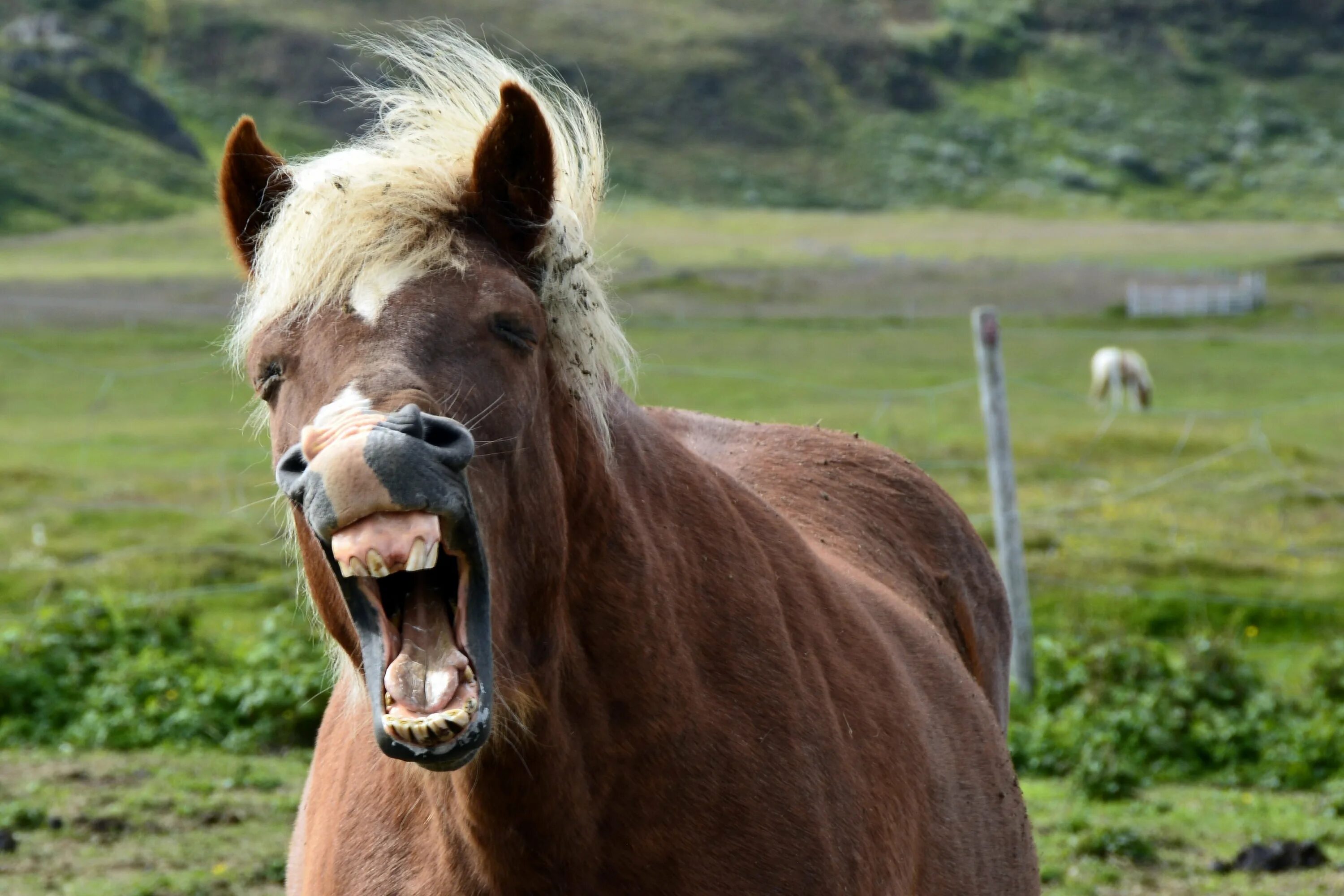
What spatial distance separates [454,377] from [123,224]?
7396 cm

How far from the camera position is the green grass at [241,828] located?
550 centimetres

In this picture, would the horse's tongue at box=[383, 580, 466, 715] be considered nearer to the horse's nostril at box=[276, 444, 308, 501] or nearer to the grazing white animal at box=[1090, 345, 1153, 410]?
the horse's nostril at box=[276, 444, 308, 501]

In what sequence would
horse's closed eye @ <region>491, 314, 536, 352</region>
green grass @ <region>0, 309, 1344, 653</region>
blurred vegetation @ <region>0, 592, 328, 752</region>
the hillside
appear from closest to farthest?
horse's closed eye @ <region>491, 314, 536, 352</region> → blurred vegetation @ <region>0, 592, 328, 752</region> → green grass @ <region>0, 309, 1344, 653</region> → the hillside

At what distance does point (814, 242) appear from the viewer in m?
74.3

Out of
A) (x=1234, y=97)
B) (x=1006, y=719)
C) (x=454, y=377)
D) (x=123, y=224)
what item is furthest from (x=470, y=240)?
(x=1234, y=97)

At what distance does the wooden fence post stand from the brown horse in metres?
5.39

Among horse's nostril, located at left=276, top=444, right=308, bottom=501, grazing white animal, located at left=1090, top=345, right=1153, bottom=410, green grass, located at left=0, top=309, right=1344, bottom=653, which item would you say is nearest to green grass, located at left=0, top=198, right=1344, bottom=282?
green grass, located at left=0, top=309, right=1344, bottom=653

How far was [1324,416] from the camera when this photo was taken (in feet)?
83.5

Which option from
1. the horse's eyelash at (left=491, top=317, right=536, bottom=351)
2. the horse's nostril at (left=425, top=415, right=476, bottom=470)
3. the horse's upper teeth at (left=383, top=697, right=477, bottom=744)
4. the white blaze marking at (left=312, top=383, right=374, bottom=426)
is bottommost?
the horse's upper teeth at (left=383, top=697, right=477, bottom=744)

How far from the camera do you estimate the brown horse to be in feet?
5.80

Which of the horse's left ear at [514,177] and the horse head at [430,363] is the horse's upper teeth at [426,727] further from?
the horse's left ear at [514,177]

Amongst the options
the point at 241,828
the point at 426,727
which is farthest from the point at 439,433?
the point at 241,828

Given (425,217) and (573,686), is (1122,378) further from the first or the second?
(425,217)

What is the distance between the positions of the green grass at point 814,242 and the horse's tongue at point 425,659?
5370cm
